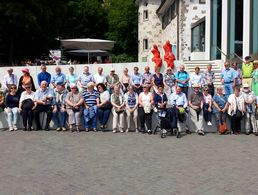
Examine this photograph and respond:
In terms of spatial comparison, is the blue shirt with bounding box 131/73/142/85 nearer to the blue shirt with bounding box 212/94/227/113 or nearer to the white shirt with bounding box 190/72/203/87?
the white shirt with bounding box 190/72/203/87

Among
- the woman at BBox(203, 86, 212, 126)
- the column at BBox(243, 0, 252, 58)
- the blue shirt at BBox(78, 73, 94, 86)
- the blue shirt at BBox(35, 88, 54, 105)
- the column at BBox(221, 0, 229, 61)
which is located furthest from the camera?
the column at BBox(221, 0, 229, 61)

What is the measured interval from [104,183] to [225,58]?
62.0ft

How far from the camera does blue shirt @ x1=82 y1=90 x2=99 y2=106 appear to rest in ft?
48.6

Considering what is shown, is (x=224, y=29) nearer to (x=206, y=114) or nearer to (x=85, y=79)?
(x=85, y=79)

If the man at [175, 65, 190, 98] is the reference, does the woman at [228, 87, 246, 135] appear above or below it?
below

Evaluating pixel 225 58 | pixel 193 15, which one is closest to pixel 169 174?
pixel 225 58

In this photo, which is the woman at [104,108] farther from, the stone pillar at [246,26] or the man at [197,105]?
the stone pillar at [246,26]

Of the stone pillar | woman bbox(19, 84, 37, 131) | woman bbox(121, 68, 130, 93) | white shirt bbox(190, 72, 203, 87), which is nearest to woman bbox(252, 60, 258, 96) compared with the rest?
white shirt bbox(190, 72, 203, 87)

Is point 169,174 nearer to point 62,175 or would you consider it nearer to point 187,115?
point 62,175

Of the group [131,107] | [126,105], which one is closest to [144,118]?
[131,107]

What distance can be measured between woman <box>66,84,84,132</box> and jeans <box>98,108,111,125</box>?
1.96 ft

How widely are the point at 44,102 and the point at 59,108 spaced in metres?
0.50

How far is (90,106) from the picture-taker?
14781mm

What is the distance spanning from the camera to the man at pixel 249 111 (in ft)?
46.4
